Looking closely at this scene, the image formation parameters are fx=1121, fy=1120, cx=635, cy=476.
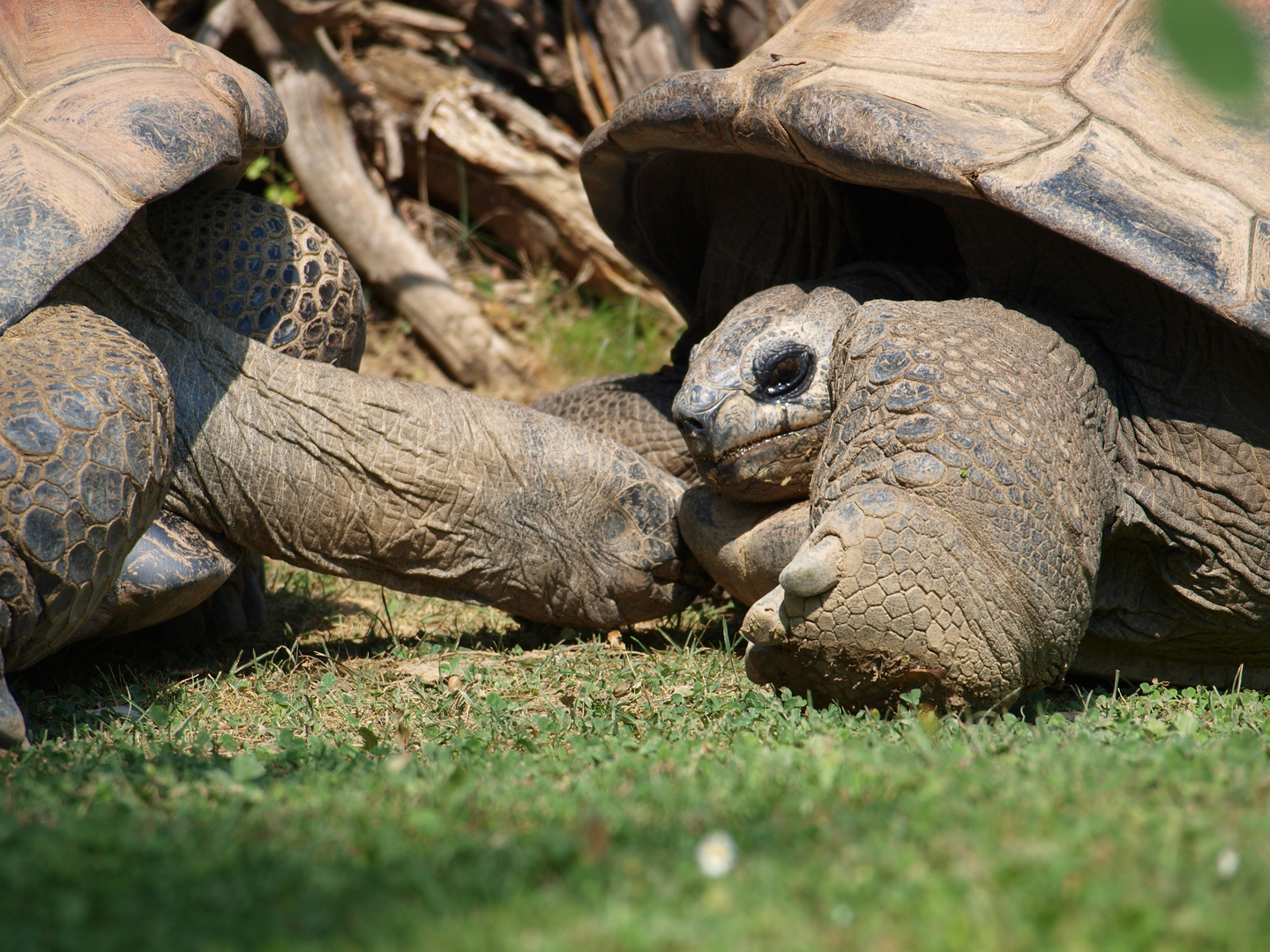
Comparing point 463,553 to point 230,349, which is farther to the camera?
point 463,553

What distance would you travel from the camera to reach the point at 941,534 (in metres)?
2.15

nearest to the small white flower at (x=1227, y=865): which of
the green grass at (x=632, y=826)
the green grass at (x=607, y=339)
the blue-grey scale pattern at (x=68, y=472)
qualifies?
the green grass at (x=632, y=826)

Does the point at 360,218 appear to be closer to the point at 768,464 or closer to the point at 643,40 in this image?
the point at 643,40

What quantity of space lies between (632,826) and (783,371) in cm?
157

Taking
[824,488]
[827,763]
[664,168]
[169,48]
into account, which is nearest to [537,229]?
[664,168]

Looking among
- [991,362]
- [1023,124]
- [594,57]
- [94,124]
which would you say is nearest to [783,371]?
[991,362]

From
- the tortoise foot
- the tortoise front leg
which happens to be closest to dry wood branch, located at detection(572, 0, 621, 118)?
the tortoise foot

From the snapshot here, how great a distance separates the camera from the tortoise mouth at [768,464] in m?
2.85

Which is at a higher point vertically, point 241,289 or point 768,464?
point 241,289

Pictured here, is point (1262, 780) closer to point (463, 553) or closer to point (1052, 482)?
point (1052, 482)

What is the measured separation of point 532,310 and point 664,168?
2.72 metres

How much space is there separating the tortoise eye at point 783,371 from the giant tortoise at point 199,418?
61 cm

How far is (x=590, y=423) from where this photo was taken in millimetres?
3852

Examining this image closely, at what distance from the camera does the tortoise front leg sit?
7.02 ft
